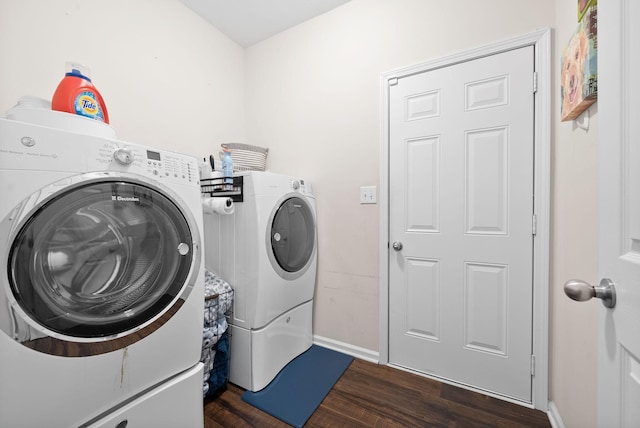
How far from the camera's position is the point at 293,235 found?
1.65m

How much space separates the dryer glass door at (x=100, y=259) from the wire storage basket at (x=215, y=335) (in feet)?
1.39

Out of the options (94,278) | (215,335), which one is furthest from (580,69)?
(215,335)

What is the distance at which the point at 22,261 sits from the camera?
63cm

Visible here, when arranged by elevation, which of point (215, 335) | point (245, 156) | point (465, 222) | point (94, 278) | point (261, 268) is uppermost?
point (245, 156)

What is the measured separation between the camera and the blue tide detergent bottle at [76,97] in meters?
0.96

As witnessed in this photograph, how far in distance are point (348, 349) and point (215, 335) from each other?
95 cm

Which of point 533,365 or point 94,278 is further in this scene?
point 533,365

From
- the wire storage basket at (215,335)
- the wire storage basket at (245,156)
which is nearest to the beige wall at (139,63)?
the wire storage basket at (245,156)

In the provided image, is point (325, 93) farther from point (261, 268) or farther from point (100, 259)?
point (100, 259)

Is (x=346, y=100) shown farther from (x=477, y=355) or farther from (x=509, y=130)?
(x=477, y=355)

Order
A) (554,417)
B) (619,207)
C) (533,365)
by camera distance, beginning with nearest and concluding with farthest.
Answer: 1. (619,207)
2. (554,417)
3. (533,365)

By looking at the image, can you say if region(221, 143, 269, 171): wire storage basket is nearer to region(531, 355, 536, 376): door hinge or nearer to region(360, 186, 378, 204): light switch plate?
region(360, 186, 378, 204): light switch plate

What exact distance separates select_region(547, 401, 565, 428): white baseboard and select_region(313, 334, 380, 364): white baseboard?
34.1 inches

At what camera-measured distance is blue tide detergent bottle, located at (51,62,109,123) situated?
3.14ft
